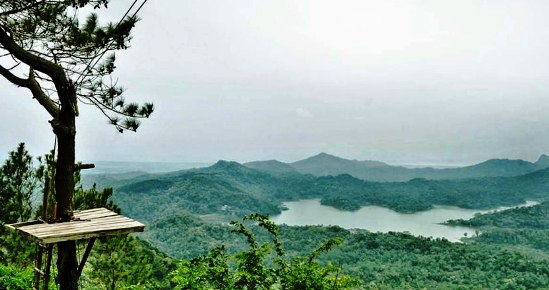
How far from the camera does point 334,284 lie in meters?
3.95

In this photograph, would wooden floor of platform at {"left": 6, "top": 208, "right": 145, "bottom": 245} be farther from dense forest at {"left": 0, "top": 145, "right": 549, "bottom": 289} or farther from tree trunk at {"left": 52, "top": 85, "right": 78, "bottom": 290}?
dense forest at {"left": 0, "top": 145, "right": 549, "bottom": 289}

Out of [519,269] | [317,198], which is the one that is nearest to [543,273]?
[519,269]

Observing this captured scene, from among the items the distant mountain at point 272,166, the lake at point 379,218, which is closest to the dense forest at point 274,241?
the lake at point 379,218

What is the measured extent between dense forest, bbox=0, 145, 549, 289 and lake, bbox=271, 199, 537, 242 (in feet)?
12.1

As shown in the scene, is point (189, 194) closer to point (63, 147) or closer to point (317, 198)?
point (317, 198)

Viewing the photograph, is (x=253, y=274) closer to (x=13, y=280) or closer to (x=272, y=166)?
(x=13, y=280)

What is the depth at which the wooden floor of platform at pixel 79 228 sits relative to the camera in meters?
2.22

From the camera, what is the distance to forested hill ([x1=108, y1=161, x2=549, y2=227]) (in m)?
77.9

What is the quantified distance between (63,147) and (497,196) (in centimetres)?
11661

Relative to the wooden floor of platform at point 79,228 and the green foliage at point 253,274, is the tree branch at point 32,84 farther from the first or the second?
the green foliage at point 253,274

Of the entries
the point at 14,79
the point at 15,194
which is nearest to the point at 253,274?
the point at 14,79

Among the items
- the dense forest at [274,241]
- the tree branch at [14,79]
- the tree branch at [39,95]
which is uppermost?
the tree branch at [14,79]

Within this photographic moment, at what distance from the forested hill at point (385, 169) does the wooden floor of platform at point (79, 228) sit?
137114mm

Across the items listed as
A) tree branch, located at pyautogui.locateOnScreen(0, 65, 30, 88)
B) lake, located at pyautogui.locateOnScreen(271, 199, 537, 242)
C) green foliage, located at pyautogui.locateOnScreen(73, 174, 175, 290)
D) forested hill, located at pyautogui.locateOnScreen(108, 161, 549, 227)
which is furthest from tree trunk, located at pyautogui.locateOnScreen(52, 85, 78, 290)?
lake, located at pyautogui.locateOnScreen(271, 199, 537, 242)
